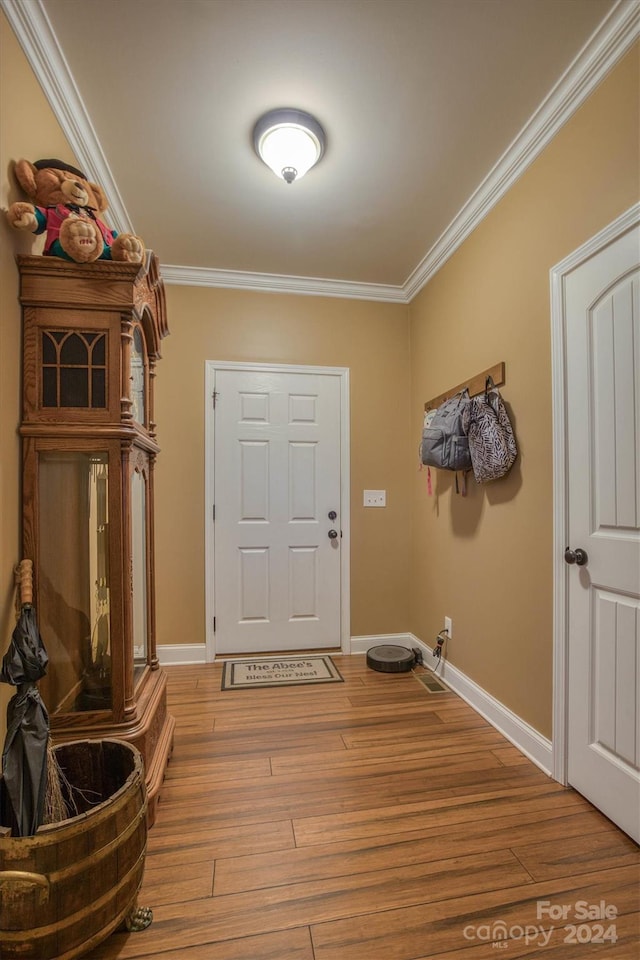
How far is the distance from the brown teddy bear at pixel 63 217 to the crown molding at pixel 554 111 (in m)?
1.71

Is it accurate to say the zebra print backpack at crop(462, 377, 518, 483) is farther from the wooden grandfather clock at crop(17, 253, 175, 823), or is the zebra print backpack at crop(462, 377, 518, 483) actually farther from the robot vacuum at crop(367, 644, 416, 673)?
the wooden grandfather clock at crop(17, 253, 175, 823)

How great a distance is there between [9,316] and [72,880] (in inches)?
60.7

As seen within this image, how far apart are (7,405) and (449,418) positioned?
1.98 meters

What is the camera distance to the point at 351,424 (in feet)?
11.0

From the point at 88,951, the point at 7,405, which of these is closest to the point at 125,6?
the point at 7,405

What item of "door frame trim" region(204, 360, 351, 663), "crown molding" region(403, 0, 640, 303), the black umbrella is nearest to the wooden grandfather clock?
the black umbrella

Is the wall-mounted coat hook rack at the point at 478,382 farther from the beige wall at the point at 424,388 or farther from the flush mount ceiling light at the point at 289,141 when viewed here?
the flush mount ceiling light at the point at 289,141

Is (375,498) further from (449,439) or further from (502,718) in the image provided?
(502,718)

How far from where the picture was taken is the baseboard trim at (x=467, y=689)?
1.95 meters

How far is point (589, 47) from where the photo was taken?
5.19ft

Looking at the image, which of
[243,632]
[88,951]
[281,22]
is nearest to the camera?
[88,951]

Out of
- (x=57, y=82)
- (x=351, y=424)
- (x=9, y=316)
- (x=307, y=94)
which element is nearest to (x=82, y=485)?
(x=9, y=316)

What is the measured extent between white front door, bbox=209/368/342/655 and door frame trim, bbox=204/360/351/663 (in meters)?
0.03

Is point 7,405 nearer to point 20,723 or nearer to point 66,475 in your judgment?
point 66,475
